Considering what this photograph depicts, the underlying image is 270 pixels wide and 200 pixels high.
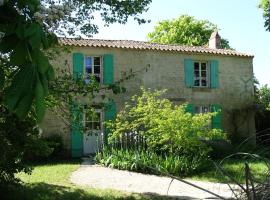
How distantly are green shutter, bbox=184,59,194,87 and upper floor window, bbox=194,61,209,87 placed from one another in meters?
0.41

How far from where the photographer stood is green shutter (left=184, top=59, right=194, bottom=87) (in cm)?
2248

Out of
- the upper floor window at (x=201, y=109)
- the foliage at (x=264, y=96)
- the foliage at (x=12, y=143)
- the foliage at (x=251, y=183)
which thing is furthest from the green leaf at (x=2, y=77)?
the foliage at (x=264, y=96)

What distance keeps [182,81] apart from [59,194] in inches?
519

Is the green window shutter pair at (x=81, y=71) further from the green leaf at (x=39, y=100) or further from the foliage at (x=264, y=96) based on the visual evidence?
the green leaf at (x=39, y=100)

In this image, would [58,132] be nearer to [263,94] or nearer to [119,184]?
[119,184]

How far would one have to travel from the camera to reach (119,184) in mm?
12211

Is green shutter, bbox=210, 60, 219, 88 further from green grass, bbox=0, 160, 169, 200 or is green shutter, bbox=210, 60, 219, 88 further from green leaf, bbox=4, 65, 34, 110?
green leaf, bbox=4, 65, 34, 110

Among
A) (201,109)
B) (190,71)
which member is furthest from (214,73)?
→ (201,109)

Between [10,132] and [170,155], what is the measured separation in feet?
23.7

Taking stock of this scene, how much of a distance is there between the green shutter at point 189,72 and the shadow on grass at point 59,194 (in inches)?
491

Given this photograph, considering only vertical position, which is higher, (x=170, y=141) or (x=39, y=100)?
(x=39, y=100)

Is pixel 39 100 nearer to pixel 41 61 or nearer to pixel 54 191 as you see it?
pixel 41 61

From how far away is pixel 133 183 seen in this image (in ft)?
40.6

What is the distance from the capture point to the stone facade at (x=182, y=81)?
Result: 21125mm
